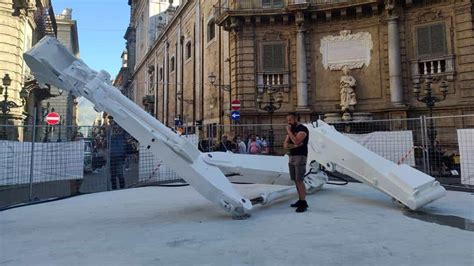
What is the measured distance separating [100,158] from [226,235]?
744 cm

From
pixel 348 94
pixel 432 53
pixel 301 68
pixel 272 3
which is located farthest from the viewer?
pixel 272 3

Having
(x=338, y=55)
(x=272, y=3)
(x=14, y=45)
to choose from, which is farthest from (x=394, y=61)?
(x=14, y=45)

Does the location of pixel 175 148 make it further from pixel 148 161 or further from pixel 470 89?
pixel 470 89

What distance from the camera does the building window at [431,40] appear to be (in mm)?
18594

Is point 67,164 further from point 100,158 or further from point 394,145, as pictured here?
point 394,145

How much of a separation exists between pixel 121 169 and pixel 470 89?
53.4ft

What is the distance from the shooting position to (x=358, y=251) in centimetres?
430

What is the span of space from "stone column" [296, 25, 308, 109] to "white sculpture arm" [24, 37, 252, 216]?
16.2 metres

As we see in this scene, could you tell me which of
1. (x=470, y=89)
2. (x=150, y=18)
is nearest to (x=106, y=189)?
(x=470, y=89)

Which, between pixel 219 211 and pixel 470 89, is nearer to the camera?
pixel 219 211

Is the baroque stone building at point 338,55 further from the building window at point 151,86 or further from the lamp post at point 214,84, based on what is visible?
the building window at point 151,86

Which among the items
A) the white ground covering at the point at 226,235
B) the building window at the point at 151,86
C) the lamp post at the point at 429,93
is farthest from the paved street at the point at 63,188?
the building window at the point at 151,86

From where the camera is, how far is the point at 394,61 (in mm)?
19609

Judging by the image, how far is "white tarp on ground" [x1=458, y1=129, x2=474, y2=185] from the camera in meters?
9.67
